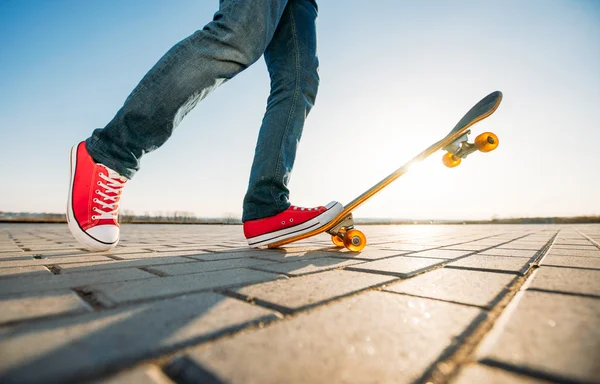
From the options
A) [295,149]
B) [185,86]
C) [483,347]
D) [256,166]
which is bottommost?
[483,347]

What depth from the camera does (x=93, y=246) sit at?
→ 1.58 m

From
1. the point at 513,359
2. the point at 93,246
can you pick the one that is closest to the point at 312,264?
the point at 513,359

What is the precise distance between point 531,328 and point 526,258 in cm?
114

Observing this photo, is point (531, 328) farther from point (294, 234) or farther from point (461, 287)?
point (294, 234)

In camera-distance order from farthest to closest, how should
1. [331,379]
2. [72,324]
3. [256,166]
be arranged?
1. [256,166]
2. [72,324]
3. [331,379]

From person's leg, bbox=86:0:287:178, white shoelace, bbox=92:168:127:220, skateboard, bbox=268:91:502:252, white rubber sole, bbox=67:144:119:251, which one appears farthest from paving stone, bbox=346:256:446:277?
white rubber sole, bbox=67:144:119:251

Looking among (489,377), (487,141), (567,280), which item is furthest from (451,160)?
(489,377)

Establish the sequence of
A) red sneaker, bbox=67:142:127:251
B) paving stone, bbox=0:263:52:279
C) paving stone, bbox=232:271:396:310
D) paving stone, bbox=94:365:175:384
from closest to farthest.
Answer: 1. paving stone, bbox=94:365:175:384
2. paving stone, bbox=232:271:396:310
3. paving stone, bbox=0:263:52:279
4. red sneaker, bbox=67:142:127:251

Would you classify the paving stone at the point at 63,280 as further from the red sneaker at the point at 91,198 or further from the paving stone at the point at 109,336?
the red sneaker at the point at 91,198

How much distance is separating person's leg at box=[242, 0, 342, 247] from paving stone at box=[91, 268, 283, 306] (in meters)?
0.73

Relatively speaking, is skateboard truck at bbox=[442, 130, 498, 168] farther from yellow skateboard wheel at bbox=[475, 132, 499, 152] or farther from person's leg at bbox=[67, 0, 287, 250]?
person's leg at bbox=[67, 0, 287, 250]

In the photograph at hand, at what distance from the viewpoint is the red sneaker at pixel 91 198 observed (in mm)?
1474

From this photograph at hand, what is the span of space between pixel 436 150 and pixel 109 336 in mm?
2014

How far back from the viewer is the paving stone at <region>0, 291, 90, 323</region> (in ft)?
1.92
